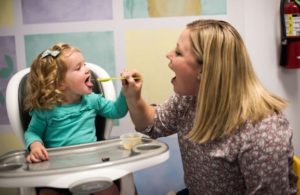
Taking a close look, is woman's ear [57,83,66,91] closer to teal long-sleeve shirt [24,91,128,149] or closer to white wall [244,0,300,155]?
teal long-sleeve shirt [24,91,128,149]

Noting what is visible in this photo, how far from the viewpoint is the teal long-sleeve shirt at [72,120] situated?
1.27m

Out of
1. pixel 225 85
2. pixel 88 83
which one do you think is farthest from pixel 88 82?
pixel 225 85

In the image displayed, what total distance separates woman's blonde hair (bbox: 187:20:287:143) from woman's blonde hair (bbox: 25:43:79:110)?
57cm

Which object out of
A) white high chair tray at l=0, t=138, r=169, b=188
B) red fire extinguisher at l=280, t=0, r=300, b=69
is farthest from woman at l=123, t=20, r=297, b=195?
red fire extinguisher at l=280, t=0, r=300, b=69

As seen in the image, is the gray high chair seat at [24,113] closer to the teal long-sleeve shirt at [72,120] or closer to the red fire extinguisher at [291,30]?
the teal long-sleeve shirt at [72,120]

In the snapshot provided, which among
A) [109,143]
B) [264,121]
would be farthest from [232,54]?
[109,143]

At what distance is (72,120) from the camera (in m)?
1.32

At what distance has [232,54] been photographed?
1.03 meters

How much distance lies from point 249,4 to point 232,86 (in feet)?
3.06

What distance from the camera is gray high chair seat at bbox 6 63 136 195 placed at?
3.68ft

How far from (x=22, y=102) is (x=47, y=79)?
0.13 m

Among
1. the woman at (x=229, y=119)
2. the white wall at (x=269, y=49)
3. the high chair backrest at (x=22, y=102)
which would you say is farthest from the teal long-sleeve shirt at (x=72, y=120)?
the white wall at (x=269, y=49)

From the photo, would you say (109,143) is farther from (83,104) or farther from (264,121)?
(264,121)

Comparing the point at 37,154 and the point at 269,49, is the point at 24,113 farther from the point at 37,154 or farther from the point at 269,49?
the point at 269,49
